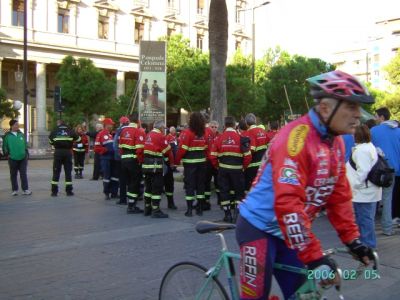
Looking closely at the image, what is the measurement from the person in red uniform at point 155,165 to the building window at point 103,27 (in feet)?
123

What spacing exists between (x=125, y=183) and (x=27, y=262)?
489cm

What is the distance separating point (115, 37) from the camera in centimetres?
4584

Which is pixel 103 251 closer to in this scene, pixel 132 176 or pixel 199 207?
Answer: pixel 199 207

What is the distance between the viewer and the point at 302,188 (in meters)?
2.50

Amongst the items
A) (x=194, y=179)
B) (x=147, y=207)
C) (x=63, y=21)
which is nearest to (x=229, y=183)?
(x=194, y=179)

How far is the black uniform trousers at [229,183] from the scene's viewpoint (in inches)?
363

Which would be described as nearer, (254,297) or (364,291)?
(254,297)

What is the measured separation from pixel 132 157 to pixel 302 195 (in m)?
7.91

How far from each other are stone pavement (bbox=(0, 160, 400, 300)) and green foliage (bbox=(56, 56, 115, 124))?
878 inches

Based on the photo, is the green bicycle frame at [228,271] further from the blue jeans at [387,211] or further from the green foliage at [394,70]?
the green foliage at [394,70]

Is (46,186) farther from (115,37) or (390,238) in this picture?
(115,37)

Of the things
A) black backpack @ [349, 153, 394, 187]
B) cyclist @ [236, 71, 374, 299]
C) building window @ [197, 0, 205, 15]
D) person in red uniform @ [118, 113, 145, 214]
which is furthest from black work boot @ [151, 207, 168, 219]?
building window @ [197, 0, 205, 15]

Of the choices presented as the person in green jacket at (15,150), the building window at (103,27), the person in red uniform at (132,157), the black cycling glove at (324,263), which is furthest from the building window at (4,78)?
the black cycling glove at (324,263)

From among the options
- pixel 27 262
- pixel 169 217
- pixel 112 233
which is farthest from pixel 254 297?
pixel 169 217
